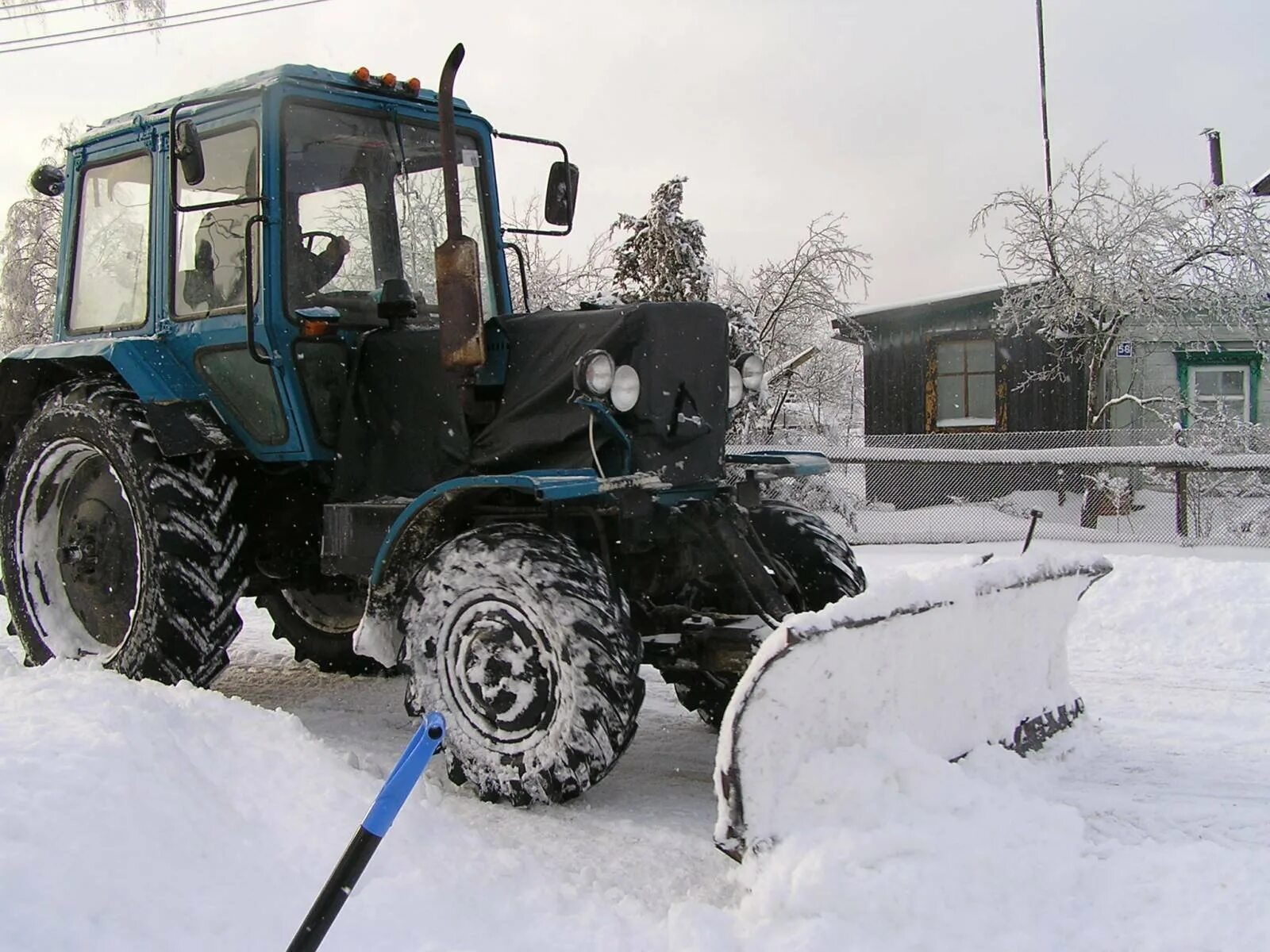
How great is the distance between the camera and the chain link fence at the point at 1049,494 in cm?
1068

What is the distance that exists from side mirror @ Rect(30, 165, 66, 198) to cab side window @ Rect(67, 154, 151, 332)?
250 mm

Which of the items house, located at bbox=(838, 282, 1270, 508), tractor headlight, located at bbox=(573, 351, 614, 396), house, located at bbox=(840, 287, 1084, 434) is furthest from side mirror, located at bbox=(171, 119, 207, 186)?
house, located at bbox=(840, 287, 1084, 434)

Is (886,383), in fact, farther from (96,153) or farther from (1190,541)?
(96,153)

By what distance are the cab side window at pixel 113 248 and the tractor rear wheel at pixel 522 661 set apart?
2363 mm

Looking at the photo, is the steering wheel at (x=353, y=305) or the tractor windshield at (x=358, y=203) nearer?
the tractor windshield at (x=358, y=203)

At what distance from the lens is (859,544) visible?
11.3 meters

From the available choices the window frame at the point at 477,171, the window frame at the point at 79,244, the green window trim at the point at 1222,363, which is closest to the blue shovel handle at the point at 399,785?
the window frame at the point at 477,171

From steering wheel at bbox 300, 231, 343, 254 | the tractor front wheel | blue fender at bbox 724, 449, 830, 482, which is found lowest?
the tractor front wheel

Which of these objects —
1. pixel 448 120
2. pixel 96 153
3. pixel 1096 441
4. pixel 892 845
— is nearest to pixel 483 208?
pixel 448 120

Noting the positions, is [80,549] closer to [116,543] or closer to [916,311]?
[116,543]

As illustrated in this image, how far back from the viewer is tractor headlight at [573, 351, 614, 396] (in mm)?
4246

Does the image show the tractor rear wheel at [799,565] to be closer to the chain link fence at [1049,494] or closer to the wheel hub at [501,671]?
the wheel hub at [501,671]

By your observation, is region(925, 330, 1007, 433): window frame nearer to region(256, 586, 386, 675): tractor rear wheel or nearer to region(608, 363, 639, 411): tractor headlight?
region(256, 586, 386, 675): tractor rear wheel

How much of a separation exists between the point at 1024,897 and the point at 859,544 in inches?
328
